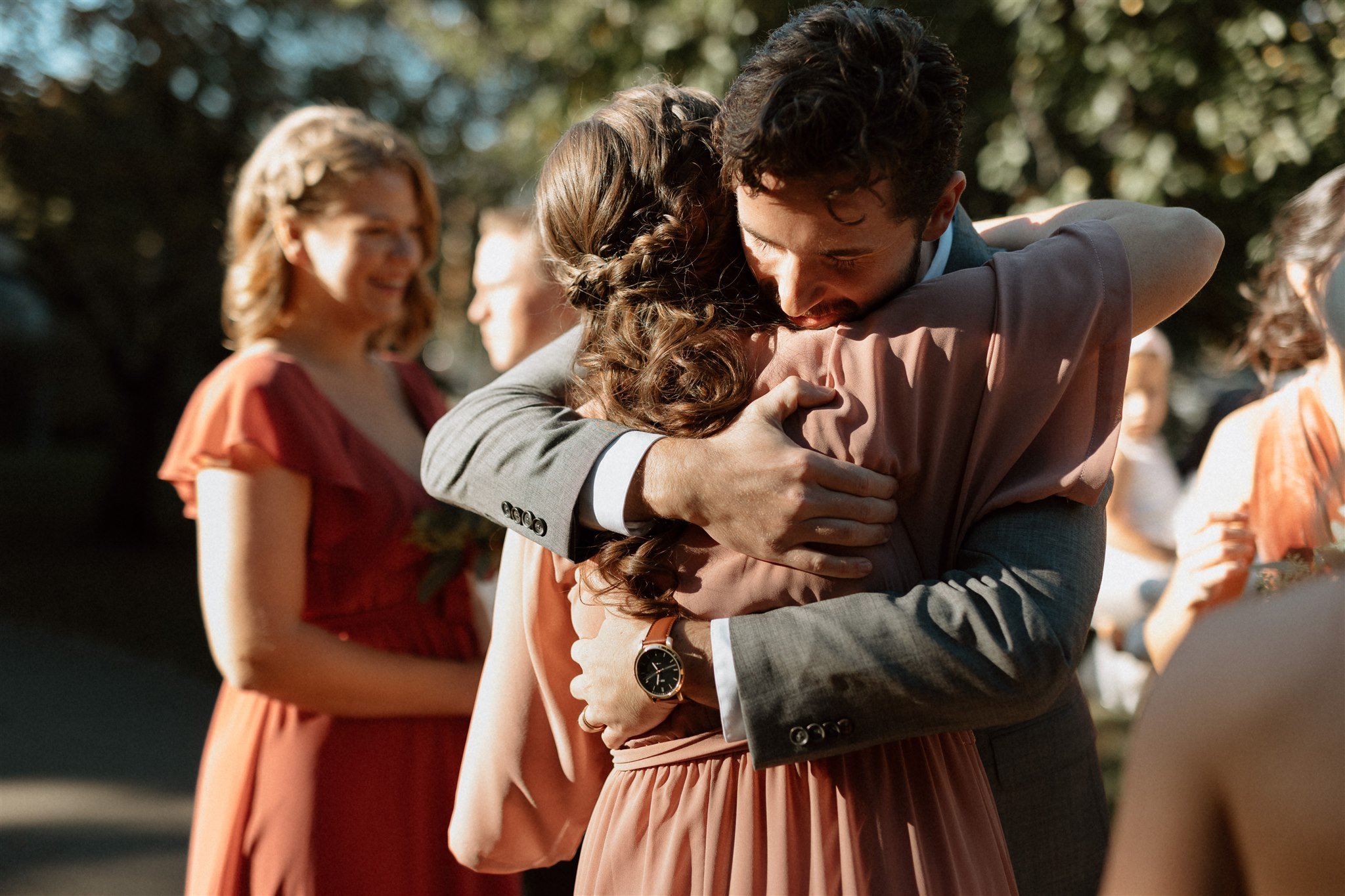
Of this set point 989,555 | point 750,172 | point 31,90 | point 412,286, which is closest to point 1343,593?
point 989,555

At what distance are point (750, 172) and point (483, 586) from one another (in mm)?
1768

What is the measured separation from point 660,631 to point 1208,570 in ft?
4.55

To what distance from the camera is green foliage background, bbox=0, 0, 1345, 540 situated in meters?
5.48

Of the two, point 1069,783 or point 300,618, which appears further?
point 300,618

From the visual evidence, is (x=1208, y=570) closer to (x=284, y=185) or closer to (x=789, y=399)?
(x=789, y=399)

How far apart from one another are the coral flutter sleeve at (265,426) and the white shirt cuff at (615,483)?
1196 mm

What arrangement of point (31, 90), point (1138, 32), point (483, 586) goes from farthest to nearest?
point (31, 90)
point (1138, 32)
point (483, 586)

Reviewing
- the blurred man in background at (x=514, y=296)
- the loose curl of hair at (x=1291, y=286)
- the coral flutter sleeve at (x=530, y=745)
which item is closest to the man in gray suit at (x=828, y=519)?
the coral flutter sleeve at (x=530, y=745)

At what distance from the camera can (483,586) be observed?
2979 millimetres

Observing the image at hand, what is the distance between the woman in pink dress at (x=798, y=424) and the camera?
149 centimetres

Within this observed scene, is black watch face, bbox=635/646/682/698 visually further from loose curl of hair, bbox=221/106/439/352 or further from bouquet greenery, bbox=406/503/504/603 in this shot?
loose curl of hair, bbox=221/106/439/352

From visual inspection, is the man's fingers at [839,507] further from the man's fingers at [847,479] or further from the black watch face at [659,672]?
the black watch face at [659,672]

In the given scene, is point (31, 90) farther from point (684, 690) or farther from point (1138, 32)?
point (684, 690)

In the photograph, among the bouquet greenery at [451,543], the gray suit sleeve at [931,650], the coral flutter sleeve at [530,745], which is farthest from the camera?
the bouquet greenery at [451,543]
